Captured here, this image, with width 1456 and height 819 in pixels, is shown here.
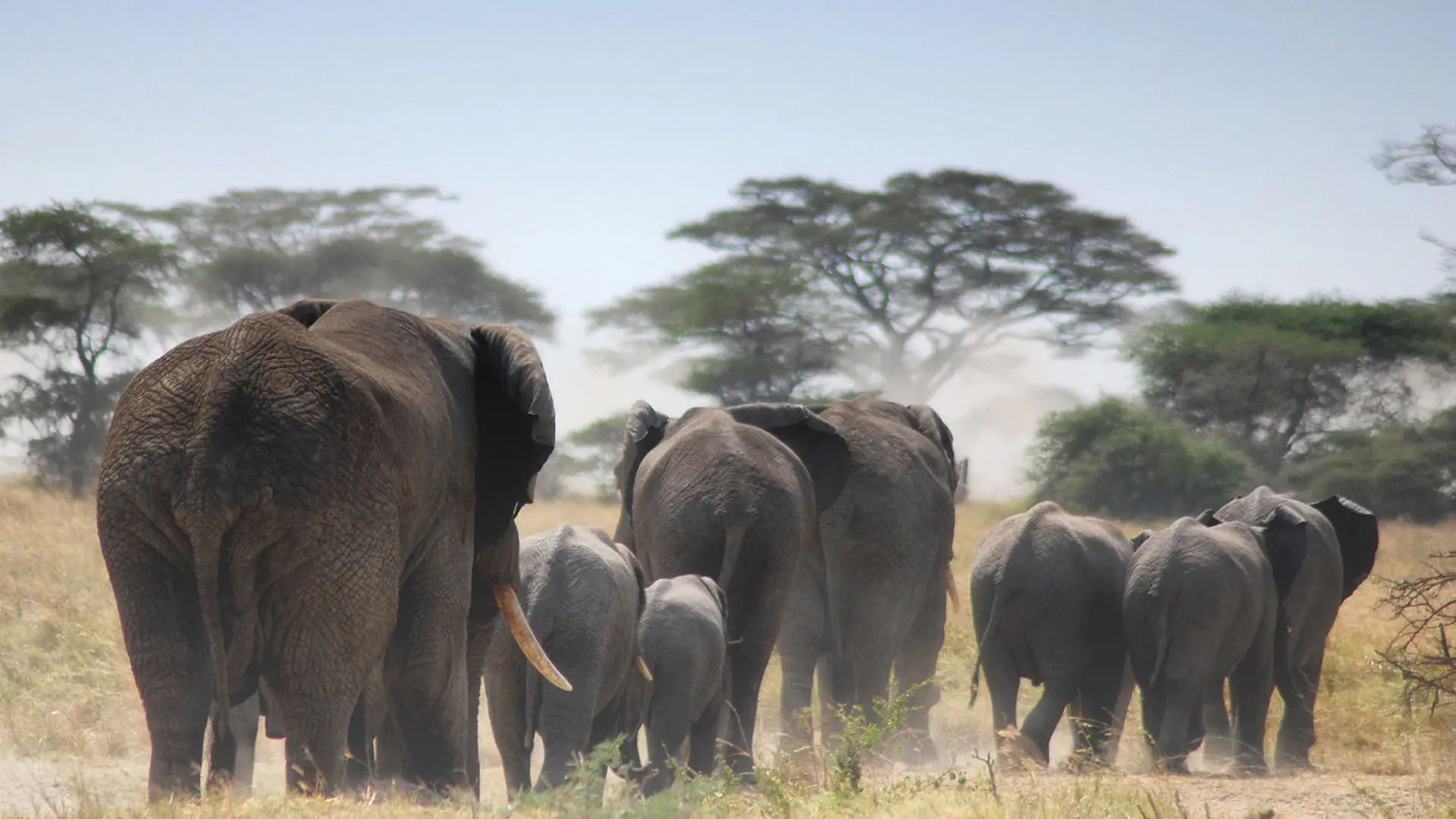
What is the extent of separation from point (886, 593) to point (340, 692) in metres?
6.05

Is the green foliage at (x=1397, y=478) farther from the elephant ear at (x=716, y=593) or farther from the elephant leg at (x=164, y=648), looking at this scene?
the elephant leg at (x=164, y=648)

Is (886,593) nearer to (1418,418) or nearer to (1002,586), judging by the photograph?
(1002,586)

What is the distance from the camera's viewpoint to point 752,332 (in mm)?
32875

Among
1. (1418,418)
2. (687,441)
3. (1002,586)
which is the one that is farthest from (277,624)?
(1418,418)

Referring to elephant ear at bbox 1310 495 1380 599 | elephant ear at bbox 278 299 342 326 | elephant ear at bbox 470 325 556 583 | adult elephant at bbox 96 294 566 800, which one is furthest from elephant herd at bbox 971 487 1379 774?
adult elephant at bbox 96 294 566 800

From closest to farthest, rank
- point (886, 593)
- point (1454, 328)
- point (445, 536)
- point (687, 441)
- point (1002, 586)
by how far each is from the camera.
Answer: point (445, 536) → point (687, 441) → point (1002, 586) → point (886, 593) → point (1454, 328)

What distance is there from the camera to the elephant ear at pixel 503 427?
5422 millimetres

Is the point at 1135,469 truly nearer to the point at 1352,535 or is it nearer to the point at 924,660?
the point at 1352,535

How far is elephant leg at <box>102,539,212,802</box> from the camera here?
427cm

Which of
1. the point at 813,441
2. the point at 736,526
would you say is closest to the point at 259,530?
the point at 736,526

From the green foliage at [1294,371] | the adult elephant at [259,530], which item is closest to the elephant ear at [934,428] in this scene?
the adult elephant at [259,530]

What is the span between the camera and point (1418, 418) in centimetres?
3039

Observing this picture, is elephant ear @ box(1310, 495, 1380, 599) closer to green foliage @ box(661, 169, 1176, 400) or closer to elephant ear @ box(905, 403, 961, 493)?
elephant ear @ box(905, 403, 961, 493)

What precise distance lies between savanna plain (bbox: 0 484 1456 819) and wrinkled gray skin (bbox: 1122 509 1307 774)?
0.35m
